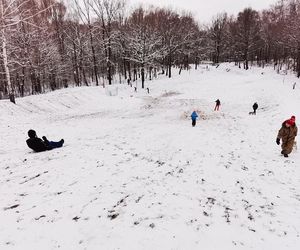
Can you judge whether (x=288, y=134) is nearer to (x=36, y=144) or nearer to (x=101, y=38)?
(x=36, y=144)

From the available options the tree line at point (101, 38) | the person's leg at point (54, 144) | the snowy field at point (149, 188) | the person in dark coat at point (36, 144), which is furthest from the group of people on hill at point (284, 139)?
the tree line at point (101, 38)

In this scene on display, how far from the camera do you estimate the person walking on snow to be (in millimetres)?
10512

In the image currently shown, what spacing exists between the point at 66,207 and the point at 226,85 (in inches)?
1474

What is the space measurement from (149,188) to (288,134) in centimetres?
670

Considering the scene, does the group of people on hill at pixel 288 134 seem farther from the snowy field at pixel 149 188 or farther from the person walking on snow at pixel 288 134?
the snowy field at pixel 149 188

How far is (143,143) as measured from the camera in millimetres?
13297

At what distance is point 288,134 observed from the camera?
10570mm

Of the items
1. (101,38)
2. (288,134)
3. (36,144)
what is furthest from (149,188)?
(101,38)

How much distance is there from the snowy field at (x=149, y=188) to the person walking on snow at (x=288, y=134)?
38 cm

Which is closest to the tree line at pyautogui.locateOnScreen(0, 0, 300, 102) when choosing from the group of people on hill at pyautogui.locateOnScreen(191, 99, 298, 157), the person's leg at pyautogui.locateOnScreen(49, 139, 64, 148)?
the person's leg at pyautogui.locateOnScreen(49, 139, 64, 148)

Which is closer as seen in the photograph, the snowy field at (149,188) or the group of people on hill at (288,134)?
the snowy field at (149,188)

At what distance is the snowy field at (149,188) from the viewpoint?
5645 millimetres

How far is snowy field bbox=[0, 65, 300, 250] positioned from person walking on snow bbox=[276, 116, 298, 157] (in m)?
0.38

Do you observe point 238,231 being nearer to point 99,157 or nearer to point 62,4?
point 99,157
